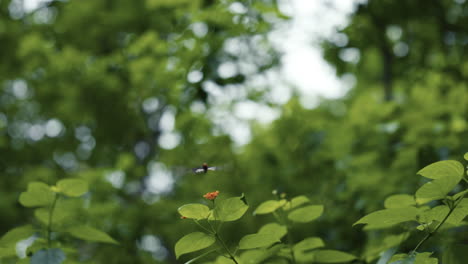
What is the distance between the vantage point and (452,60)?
395 centimetres

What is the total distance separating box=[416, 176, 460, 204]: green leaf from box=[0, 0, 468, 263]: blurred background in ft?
3.64

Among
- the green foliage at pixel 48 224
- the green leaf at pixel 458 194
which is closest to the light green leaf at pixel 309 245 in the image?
the green leaf at pixel 458 194

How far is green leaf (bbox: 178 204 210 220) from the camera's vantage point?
1.12m

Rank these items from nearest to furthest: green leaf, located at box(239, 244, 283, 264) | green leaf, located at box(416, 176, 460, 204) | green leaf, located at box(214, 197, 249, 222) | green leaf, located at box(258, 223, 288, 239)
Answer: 1. green leaf, located at box(416, 176, 460, 204)
2. green leaf, located at box(214, 197, 249, 222)
3. green leaf, located at box(258, 223, 288, 239)
4. green leaf, located at box(239, 244, 283, 264)

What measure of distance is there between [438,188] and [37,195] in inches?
53.4

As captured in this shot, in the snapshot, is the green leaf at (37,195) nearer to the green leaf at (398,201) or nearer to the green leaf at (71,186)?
the green leaf at (71,186)

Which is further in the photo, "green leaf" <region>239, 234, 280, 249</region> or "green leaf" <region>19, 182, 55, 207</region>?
"green leaf" <region>19, 182, 55, 207</region>

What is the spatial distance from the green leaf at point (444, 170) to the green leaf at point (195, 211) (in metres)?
0.61

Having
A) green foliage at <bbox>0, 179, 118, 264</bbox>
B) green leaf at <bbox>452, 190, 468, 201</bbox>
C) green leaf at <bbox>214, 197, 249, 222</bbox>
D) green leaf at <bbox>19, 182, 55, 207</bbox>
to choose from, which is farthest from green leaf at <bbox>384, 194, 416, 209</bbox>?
A: green leaf at <bbox>19, 182, 55, 207</bbox>

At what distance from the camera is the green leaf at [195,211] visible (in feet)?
3.67

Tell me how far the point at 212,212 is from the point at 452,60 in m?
3.71

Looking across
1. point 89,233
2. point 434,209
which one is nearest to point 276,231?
point 434,209

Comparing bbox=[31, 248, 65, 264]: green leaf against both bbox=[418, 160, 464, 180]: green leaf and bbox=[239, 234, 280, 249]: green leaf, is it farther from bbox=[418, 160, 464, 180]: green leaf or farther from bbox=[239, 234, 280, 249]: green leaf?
bbox=[418, 160, 464, 180]: green leaf

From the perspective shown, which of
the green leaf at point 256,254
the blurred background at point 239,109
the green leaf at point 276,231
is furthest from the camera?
the blurred background at point 239,109
